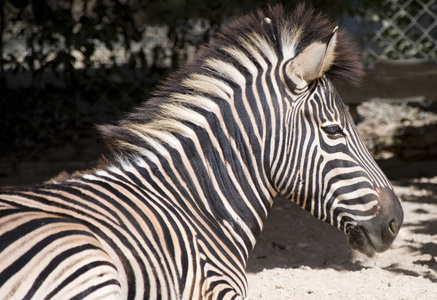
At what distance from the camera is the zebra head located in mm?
2881

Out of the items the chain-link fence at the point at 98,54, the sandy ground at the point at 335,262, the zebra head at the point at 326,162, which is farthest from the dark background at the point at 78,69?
the zebra head at the point at 326,162

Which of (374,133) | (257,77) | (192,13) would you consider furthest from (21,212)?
(374,133)

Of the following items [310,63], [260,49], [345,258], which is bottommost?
[345,258]

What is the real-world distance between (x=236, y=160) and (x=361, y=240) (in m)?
0.80

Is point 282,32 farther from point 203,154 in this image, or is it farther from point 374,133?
point 374,133

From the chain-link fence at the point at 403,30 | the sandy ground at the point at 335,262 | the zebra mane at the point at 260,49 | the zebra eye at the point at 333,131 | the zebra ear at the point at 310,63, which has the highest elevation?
the chain-link fence at the point at 403,30

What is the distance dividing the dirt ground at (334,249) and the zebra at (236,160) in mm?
907

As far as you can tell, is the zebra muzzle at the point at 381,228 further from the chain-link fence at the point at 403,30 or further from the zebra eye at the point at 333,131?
the chain-link fence at the point at 403,30

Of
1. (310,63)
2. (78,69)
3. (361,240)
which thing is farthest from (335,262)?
(78,69)

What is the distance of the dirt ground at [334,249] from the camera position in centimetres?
404

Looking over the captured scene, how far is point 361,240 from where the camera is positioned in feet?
9.70

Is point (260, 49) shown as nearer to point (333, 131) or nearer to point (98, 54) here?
point (333, 131)

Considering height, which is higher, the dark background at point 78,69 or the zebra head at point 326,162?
the dark background at point 78,69

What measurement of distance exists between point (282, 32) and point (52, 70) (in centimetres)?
507
